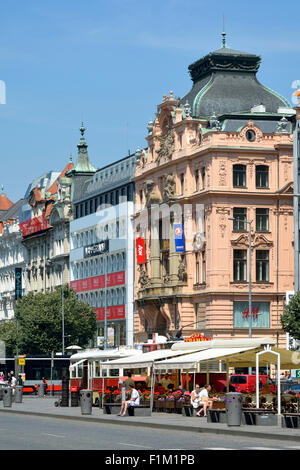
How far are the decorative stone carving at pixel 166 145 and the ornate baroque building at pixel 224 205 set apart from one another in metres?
0.11

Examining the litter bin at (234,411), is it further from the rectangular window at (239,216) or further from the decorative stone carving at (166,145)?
the decorative stone carving at (166,145)

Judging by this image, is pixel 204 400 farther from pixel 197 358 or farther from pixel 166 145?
pixel 166 145

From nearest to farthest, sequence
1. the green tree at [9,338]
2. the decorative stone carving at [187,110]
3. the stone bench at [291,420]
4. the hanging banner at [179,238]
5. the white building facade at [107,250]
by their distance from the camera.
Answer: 1. the stone bench at [291,420]
2. the hanging banner at [179,238]
3. the decorative stone carving at [187,110]
4. the white building facade at [107,250]
5. the green tree at [9,338]

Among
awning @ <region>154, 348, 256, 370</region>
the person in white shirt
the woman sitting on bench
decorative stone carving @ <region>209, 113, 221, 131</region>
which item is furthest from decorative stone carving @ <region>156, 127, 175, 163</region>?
the person in white shirt

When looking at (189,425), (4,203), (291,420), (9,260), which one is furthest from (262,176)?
(4,203)

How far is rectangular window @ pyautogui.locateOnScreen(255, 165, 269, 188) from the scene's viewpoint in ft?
322

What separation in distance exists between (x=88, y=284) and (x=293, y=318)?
5358cm

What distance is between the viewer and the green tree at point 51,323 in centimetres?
11950

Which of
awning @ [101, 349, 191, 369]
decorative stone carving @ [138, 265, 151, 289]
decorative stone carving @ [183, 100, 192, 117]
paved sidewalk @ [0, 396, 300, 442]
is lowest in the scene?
paved sidewalk @ [0, 396, 300, 442]

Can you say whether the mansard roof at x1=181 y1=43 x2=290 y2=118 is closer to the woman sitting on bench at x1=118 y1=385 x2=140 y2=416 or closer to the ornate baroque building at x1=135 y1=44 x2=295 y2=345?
the ornate baroque building at x1=135 y1=44 x2=295 y2=345

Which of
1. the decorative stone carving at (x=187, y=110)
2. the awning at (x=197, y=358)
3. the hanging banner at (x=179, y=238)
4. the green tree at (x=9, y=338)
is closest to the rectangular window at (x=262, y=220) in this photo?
the hanging banner at (x=179, y=238)

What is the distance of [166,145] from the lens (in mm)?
105875

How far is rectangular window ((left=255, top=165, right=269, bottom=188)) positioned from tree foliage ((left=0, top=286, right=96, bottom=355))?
3053cm

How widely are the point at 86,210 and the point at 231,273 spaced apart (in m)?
42.8
